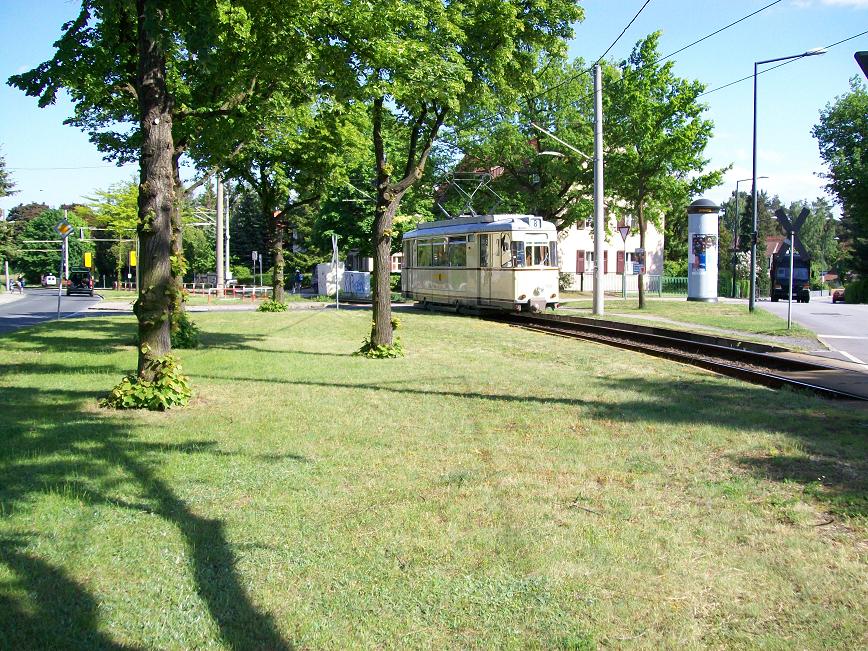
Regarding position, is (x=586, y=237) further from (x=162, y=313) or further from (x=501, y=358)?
(x=162, y=313)

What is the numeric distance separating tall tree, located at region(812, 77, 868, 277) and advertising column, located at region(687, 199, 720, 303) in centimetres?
2925

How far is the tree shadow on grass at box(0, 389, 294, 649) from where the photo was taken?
3.62 metres

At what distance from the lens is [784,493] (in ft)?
18.9

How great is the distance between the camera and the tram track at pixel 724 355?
39.1 feet

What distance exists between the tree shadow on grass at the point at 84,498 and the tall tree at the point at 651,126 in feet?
83.0

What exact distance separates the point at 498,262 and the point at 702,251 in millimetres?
17105

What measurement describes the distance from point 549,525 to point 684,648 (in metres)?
1.66

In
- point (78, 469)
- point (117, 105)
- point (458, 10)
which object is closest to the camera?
point (78, 469)

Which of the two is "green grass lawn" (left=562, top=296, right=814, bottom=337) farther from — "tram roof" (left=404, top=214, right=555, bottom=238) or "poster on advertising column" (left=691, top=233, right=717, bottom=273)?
"poster on advertising column" (left=691, top=233, right=717, bottom=273)

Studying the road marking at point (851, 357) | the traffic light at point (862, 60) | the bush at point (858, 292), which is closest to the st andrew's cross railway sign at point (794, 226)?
the road marking at point (851, 357)

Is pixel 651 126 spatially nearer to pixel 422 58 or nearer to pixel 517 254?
pixel 517 254

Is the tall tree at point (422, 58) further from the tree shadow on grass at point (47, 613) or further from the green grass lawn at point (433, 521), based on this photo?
the tree shadow on grass at point (47, 613)

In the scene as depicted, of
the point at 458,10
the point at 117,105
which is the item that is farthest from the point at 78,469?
the point at 117,105

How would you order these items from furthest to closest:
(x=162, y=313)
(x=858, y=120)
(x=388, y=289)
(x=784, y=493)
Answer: (x=858, y=120)
(x=388, y=289)
(x=162, y=313)
(x=784, y=493)
